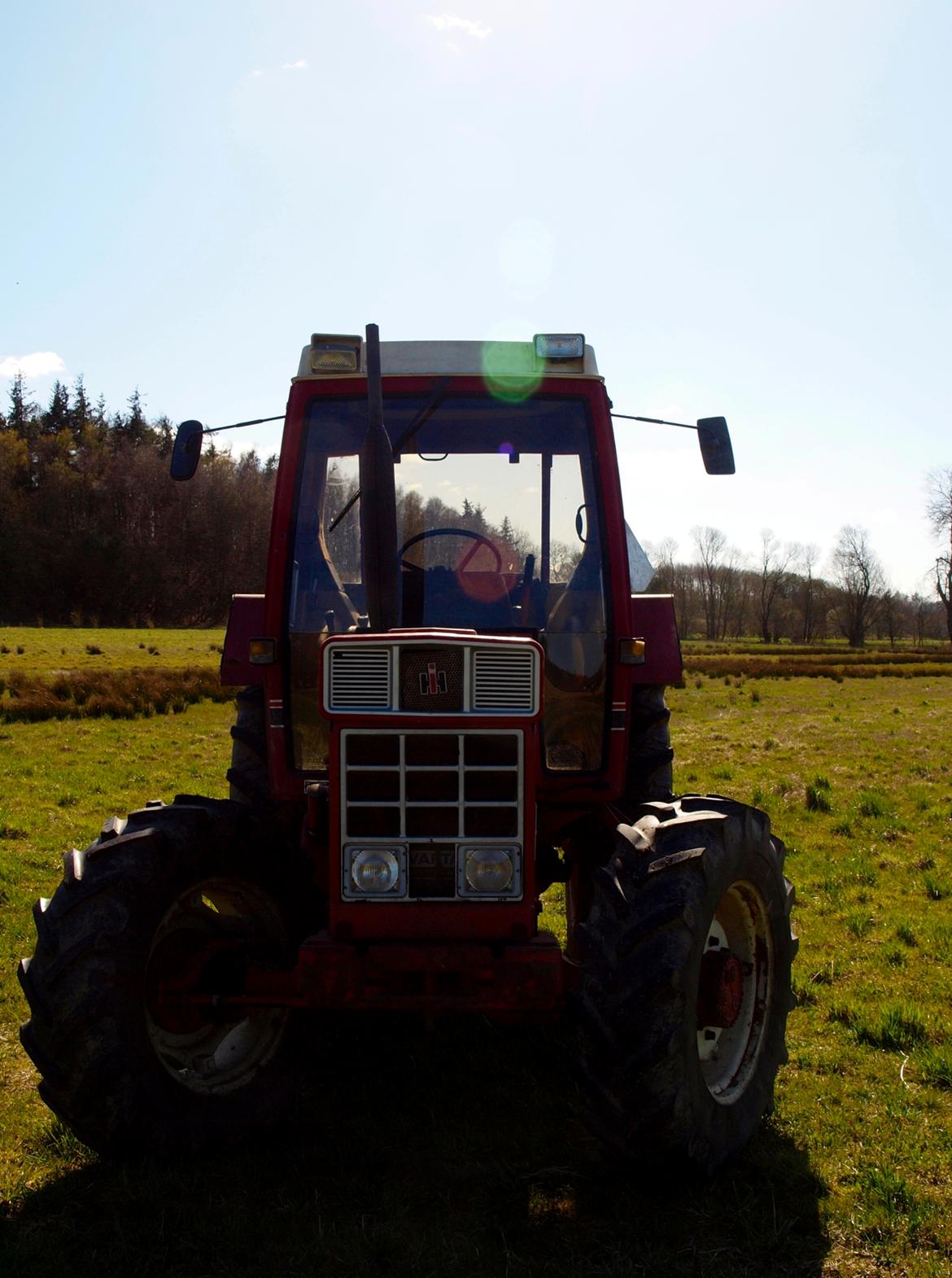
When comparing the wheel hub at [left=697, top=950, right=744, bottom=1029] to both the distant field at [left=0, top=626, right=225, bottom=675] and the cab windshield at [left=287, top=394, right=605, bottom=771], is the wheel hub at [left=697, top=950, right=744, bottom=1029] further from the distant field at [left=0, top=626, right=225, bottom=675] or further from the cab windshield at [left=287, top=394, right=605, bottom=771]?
the distant field at [left=0, top=626, right=225, bottom=675]

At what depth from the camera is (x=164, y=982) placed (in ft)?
11.6

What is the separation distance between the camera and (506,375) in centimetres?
423

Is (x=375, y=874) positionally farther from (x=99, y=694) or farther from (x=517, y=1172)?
(x=99, y=694)

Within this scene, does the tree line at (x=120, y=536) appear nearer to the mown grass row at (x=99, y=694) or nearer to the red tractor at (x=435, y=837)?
the mown grass row at (x=99, y=694)

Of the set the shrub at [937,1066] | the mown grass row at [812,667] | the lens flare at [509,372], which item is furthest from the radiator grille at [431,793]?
the mown grass row at [812,667]

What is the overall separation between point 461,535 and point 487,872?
60.7 inches

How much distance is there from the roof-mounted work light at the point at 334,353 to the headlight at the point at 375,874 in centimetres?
181

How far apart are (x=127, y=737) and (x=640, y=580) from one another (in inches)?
467

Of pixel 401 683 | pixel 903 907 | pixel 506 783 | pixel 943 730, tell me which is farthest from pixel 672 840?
pixel 943 730

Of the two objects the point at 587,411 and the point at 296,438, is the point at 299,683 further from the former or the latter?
the point at 587,411

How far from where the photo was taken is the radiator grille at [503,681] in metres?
3.36

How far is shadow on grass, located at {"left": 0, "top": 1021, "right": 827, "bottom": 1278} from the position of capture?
292 centimetres

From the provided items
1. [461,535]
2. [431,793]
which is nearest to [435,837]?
[431,793]

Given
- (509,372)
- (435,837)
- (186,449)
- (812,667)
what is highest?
(509,372)
